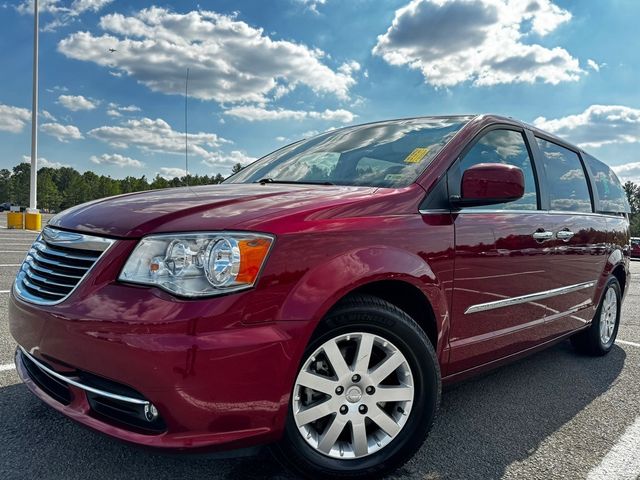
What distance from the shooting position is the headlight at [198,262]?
67.6 inches

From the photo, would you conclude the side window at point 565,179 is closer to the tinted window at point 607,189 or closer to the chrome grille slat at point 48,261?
the tinted window at point 607,189

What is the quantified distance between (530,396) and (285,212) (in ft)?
7.15

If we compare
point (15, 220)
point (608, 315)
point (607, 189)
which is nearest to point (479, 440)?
point (608, 315)

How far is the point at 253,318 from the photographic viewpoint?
5.65ft

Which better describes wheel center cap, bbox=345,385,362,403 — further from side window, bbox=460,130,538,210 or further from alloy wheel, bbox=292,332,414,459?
side window, bbox=460,130,538,210

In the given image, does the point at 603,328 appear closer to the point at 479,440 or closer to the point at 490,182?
the point at 479,440

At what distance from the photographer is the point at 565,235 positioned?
3340 mm

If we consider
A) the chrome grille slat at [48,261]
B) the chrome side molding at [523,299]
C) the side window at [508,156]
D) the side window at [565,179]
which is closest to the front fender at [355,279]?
the chrome side molding at [523,299]

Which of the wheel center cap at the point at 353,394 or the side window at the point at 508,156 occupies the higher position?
the side window at the point at 508,156

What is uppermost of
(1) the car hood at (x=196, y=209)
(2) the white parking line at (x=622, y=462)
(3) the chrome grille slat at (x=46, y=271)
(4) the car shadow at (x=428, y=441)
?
(1) the car hood at (x=196, y=209)

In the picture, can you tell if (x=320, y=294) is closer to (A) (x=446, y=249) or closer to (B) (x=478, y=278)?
(A) (x=446, y=249)

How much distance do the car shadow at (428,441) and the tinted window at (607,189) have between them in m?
1.76

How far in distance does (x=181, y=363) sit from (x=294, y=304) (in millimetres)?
429

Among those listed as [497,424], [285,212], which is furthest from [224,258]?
[497,424]
